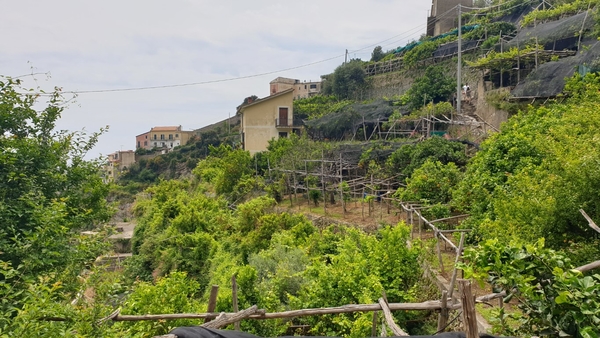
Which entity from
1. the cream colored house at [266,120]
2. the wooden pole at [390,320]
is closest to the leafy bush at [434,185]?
the wooden pole at [390,320]

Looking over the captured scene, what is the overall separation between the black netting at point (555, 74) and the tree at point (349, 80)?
18563 mm

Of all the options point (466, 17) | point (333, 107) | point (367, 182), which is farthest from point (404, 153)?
point (466, 17)

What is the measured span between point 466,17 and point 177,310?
105ft

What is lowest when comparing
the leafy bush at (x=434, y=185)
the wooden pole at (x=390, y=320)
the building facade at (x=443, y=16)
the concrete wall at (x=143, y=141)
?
the wooden pole at (x=390, y=320)

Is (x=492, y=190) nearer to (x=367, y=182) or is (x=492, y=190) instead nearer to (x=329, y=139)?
(x=367, y=182)

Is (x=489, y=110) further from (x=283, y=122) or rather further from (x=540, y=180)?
(x=283, y=122)

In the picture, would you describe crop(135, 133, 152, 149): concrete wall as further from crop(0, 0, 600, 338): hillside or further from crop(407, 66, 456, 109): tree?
crop(407, 66, 456, 109): tree

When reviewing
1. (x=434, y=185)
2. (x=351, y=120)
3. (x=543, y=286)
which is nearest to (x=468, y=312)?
(x=543, y=286)

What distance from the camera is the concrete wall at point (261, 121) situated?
27.2 m

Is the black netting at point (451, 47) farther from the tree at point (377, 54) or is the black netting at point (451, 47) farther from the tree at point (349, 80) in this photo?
the tree at point (377, 54)

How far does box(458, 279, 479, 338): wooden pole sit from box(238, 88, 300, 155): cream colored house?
2513cm

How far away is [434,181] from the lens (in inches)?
451

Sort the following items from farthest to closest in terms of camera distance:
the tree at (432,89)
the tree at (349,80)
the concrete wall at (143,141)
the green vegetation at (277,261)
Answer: the concrete wall at (143,141)
the tree at (349,80)
the tree at (432,89)
the green vegetation at (277,261)

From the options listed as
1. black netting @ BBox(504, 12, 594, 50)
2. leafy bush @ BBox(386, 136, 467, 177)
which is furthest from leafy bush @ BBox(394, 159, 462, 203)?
black netting @ BBox(504, 12, 594, 50)
